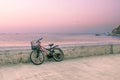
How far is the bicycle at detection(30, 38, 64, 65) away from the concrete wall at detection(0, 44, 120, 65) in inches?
11.7

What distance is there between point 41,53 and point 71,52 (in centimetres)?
157

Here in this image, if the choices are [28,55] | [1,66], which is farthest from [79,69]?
[1,66]

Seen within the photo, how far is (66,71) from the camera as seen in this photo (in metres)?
6.76

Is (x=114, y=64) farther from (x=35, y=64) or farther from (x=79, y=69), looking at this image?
(x=35, y=64)

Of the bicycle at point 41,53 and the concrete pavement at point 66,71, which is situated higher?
the bicycle at point 41,53

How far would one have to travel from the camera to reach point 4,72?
6.67m

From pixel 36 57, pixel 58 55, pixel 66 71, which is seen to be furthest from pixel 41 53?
pixel 66 71

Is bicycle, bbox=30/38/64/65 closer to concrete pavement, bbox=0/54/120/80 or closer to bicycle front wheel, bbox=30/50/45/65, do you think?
bicycle front wheel, bbox=30/50/45/65

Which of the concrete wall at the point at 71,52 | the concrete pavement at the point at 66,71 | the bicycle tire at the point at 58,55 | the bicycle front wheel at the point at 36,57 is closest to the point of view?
the concrete pavement at the point at 66,71

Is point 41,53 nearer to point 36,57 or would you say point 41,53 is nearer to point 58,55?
point 36,57

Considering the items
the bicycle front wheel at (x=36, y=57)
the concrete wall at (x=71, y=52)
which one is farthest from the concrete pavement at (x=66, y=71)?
the concrete wall at (x=71, y=52)

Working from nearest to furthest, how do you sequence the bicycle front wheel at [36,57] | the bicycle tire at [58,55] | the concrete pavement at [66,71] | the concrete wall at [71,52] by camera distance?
1. the concrete pavement at [66,71]
2. the concrete wall at [71,52]
3. the bicycle front wheel at [36,57]
4. the bicycle tire at [58,55]

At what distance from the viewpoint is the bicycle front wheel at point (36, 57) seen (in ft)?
25.8

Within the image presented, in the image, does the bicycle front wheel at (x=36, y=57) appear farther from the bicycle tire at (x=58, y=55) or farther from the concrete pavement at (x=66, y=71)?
the bicycle tire at (x=58, y=55)
